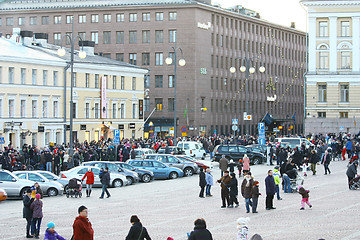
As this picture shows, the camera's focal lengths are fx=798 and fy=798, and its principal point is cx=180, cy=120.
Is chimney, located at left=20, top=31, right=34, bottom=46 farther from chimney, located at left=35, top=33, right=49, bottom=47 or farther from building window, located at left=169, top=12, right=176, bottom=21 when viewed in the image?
building window, located at left=169, top=12, right=176, bottom=21

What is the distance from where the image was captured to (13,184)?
119 ft

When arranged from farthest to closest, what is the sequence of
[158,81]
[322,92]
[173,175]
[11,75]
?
[158,81] → [322,92] → [11,75] → [173,175]

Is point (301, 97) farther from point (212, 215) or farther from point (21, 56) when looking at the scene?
point (212, 215)

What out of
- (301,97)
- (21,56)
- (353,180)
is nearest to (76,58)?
(21,56)

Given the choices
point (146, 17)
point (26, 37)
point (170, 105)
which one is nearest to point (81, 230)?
point (26, 37)

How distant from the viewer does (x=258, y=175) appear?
47.4 metres

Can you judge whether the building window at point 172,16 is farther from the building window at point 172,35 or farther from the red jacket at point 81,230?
the red jacket at point 81,230

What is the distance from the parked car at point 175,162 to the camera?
48.2 m

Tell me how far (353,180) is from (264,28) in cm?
9373

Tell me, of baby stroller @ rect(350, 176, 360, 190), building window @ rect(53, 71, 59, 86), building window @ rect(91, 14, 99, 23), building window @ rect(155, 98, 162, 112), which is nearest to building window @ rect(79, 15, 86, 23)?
building window @ rect(91, 14, 99, 23)

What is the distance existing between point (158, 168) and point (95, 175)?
598 cm

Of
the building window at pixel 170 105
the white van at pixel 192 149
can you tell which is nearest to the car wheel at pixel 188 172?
the white van at pixel 192 149

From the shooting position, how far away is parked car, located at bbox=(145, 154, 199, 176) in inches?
1899

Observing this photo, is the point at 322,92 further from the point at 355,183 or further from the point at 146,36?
the point at 355,183
